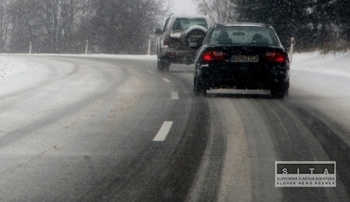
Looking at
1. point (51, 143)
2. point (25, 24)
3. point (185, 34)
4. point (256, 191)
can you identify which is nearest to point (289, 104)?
point (51, 143)

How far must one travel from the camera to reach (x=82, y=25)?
272 ft

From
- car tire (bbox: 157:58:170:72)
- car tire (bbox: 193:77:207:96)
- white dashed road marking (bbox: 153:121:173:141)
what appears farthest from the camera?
car tire (bbox: 157:58:170:72)

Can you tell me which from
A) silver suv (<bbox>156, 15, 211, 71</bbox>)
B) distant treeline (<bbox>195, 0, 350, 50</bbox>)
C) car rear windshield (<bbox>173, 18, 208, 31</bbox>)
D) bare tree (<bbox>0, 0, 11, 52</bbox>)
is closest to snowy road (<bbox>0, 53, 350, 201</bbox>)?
silver suv (<bbox>156, 15, 211, 71</bbox>)

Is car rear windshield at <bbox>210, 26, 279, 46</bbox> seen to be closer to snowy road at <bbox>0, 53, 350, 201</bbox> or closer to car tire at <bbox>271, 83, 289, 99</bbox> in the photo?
car tire at <bbox>271, 83, 289, 99</bbox>

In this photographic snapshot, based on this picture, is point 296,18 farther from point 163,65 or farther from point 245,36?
point 245,36

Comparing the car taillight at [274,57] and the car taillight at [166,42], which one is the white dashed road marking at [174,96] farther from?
the car taillight at [166,42]

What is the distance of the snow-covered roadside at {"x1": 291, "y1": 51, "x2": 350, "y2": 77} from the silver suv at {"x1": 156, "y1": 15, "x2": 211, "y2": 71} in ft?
16.4

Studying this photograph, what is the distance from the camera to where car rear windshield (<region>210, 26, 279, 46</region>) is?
14.2 meters

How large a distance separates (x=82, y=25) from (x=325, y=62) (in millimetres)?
56406

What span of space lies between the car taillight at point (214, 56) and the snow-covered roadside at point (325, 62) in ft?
37.0

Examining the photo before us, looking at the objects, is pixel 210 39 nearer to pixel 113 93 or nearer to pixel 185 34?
pixel 113 93

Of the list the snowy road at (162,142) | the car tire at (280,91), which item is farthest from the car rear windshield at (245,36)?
the snowy road at (162,142)

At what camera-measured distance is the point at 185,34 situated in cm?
2219

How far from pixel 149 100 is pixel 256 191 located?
763cm
